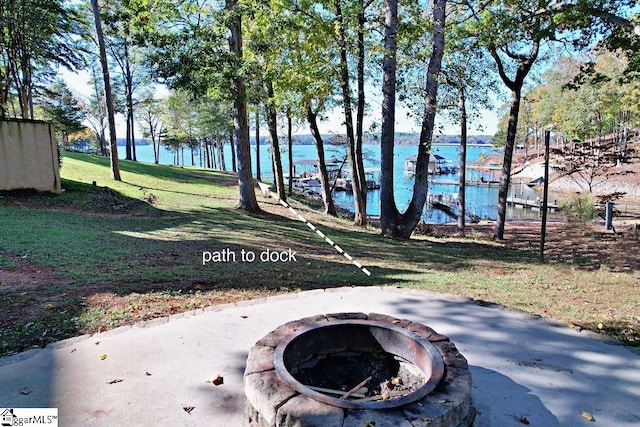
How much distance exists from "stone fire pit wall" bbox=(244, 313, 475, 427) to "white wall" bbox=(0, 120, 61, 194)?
10718 mm

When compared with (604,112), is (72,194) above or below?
below

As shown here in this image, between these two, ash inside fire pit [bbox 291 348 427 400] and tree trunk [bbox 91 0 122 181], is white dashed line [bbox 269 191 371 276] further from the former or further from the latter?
tree trunk [bbox 91 0 122 181]

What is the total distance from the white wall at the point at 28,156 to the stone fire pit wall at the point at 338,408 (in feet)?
35.2

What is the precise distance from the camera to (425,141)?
359 inches

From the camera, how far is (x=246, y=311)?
14.6ft

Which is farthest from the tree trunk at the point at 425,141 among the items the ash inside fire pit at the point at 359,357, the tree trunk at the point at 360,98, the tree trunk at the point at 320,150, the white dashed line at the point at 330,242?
the ash inside fire pit at the point at 359,357

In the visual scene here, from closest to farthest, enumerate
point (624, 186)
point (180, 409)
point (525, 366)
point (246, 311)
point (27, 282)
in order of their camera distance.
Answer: point (180, 409), point (525, 366), point (246, 311), point (27, 282), point (624, 186)

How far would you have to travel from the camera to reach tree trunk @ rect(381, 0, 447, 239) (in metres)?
8.53

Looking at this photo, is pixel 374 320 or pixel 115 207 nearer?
pixel 374 320

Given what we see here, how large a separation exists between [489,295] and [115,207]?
31.2 feet

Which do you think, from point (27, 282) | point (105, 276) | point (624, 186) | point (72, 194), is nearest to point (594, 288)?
point (105, 276)

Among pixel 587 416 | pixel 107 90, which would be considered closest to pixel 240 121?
pixel 107 90

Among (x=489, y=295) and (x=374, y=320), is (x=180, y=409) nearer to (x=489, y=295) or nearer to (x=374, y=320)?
(x=374, y=320)

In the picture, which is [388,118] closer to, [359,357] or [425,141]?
[425,141]
